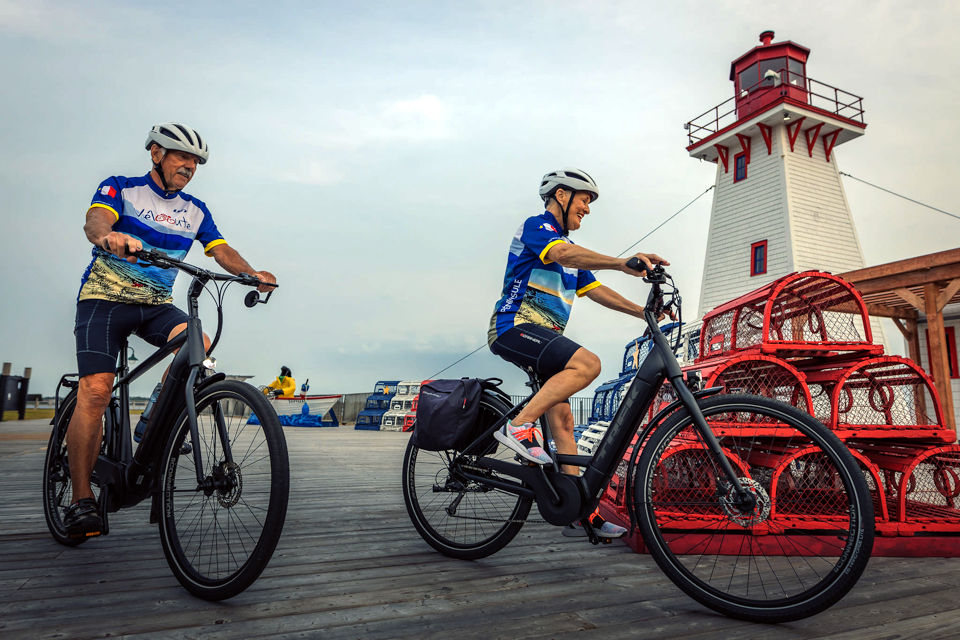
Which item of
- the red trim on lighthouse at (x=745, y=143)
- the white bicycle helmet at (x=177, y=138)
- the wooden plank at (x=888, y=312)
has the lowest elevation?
the white bicycle helmet at (x=177, y=138)

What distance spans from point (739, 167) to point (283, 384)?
20.1 metres

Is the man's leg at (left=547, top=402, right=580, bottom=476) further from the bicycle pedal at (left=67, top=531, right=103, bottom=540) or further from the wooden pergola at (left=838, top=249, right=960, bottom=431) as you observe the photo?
the wooden pergola at (left=838, top=249, right=960, bottom=431)

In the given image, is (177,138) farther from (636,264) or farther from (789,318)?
(789,318)

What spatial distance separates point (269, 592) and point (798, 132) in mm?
22569

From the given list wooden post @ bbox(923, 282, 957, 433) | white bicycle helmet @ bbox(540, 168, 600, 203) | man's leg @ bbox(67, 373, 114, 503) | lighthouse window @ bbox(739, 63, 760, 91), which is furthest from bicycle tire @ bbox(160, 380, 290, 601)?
lighthouse window @ bbox(739, 63, 760, 91)

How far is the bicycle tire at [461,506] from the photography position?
108 inches

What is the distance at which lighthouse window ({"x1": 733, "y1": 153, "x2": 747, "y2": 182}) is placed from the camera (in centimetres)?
2030

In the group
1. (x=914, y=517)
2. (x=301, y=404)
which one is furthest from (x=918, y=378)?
(x=301, y=404)

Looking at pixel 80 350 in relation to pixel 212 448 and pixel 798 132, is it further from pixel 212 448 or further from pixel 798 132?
pixel 798 132

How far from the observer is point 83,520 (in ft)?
8.45

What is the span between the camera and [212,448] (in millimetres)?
2178

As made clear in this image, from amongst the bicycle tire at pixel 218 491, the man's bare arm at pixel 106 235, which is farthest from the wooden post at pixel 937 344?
the man's bare arm at pixel 106 235

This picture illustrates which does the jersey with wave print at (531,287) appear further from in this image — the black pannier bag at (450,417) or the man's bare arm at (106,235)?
the man's bare arm at (106,235)

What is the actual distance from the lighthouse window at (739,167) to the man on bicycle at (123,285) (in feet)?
70.0
